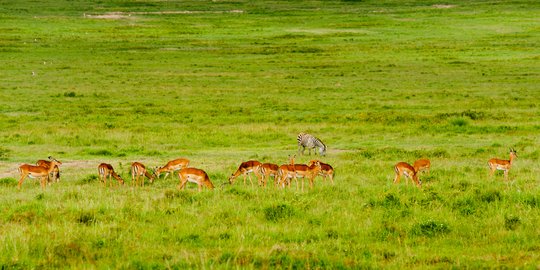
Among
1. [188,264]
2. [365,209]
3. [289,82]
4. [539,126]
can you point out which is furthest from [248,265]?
[289,82]

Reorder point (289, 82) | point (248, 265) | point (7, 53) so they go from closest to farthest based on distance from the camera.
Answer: point (248, 265) < point (289, 82) < point (7, 53)

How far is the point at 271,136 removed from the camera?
33.8m

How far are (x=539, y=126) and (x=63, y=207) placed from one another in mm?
27343

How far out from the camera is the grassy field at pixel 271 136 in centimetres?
1151

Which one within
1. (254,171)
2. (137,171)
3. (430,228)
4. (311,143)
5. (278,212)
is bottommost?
(430,228)

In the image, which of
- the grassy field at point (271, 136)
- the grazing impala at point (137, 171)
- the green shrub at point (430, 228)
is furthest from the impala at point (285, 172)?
the green shrub at point (430, 228)

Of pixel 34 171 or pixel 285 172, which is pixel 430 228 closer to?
pixel 285 172

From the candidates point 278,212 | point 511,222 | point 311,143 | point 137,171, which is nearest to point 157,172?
point 137,171

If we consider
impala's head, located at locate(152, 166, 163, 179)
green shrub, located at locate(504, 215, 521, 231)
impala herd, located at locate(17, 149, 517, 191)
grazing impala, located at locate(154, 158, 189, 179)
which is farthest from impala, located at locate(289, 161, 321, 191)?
green shrub, located at locate(504, 215, 521, 231)

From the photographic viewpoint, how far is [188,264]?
10.2m

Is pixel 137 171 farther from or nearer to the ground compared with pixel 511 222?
farther from the ground

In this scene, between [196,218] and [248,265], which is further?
[196,218]

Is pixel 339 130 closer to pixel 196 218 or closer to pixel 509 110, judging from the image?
pixel 509 110

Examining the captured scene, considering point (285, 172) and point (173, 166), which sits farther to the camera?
point (173, 166)
